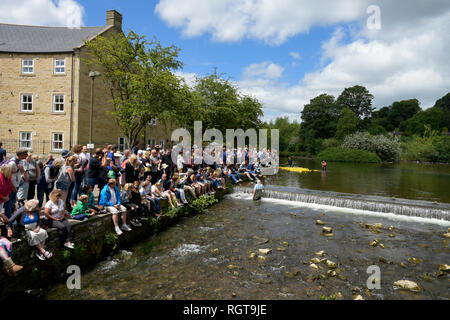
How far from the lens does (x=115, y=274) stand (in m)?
6.93

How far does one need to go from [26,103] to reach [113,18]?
11716mm

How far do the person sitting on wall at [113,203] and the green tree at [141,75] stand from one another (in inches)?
485

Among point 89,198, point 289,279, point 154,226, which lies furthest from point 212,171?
point 289,279

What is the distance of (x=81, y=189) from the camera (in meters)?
9.28

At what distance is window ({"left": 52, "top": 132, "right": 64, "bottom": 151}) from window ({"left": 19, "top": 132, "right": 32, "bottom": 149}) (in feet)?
7.06

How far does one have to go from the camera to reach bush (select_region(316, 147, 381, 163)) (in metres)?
53.7

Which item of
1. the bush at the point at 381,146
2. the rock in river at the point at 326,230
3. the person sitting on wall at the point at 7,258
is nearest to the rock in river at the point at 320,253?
the rock in river at the point at 326,230

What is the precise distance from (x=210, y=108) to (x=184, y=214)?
2116cm

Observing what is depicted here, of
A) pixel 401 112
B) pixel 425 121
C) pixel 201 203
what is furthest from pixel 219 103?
pixel 401 112

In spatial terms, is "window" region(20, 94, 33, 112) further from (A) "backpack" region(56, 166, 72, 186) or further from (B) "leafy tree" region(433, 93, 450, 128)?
(B) "leafy tree" region(433, 93, 450, 128)

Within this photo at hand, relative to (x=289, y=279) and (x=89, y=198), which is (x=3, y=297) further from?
(x=289, y=279)

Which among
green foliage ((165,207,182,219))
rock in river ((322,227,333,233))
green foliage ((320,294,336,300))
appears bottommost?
green foliage ((320,294,336,300))

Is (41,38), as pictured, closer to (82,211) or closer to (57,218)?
(82,211)

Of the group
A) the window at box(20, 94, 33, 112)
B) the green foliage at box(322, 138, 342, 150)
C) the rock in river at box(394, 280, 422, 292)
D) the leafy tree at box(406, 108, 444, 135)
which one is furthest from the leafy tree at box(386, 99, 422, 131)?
the rock in river at box(394, 280, 422, 292)
